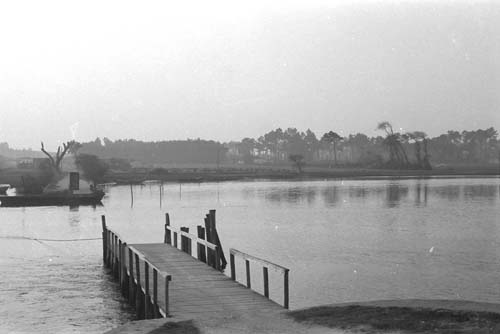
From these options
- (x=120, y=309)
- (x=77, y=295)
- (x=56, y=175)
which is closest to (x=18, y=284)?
(x=77, y=295)

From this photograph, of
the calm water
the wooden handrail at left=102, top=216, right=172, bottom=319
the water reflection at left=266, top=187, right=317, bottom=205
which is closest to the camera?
the wooden handrail at left=102, top=216, right=172, bottom=319

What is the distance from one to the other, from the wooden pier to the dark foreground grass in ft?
5.74

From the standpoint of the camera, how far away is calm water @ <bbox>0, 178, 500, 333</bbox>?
77.2 ft

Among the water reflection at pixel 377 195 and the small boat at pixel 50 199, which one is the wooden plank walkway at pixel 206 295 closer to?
the water reflection at pixel 377 195

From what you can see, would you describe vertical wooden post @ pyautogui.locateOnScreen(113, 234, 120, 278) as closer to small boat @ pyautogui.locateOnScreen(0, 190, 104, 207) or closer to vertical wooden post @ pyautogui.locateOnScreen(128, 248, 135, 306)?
vertical wooden post @ pyautogui.locateOnScreen(128, 248, 135, 306)

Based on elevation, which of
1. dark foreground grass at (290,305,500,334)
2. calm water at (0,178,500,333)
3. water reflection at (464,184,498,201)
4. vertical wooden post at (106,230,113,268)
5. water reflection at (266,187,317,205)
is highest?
dark foreground grass at (290,305,500,334)

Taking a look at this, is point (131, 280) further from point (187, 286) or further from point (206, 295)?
point (206, 295)

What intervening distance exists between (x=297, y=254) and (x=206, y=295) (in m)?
18.7

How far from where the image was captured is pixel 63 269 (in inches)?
1238

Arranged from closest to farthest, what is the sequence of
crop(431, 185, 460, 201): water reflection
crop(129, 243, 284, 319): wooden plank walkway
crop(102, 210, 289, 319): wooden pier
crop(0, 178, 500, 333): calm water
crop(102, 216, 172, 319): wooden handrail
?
1. crop(129, 243, 284, 319): wooden plank walkway
2. crop(102, 210, 289, 319): wooden pier
3. crop(102, 216, 172, 319): wooden handrail
4. crop(0, 178, 500, 333): calm water
5. crop(431, 185, 460, 201): water reflection

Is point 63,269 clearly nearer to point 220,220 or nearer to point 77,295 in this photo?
point 77,295

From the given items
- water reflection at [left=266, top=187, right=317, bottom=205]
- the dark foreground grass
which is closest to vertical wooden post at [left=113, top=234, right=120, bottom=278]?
the dark foreground grass

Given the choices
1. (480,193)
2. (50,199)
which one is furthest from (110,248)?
(480,193)

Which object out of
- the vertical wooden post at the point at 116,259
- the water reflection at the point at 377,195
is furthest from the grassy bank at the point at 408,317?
the water reflection at the point at 377,195
